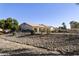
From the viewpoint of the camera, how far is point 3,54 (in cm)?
321

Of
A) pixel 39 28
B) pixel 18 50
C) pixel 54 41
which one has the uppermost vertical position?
pixel 39 28

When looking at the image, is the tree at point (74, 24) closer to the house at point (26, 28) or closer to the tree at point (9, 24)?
the house at point (26, 28)

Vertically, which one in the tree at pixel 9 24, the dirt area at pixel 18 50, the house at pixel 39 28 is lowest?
the dirt area at pixel 18 50

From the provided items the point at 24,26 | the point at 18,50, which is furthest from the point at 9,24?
the point at 18,50

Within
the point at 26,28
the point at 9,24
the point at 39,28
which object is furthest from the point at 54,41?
the point at 9,24

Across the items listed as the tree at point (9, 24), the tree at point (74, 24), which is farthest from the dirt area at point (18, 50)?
the tree at point (74, 24)

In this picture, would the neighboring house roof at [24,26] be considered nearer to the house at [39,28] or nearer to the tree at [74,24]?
the house at [39,28]

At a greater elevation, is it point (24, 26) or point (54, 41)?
point (24, 26)

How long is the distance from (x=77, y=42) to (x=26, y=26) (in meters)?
0.67

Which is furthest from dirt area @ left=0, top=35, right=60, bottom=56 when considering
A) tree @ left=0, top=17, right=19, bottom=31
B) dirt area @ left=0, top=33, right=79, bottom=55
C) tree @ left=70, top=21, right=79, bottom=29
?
tree @ left=70, top=21, right=79, bottom=29

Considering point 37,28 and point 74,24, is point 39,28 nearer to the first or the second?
point 37,28

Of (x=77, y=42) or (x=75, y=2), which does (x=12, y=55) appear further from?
(x=75, y=2)

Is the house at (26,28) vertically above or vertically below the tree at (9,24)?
below

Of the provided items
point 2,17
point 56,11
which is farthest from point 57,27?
point 2,17
